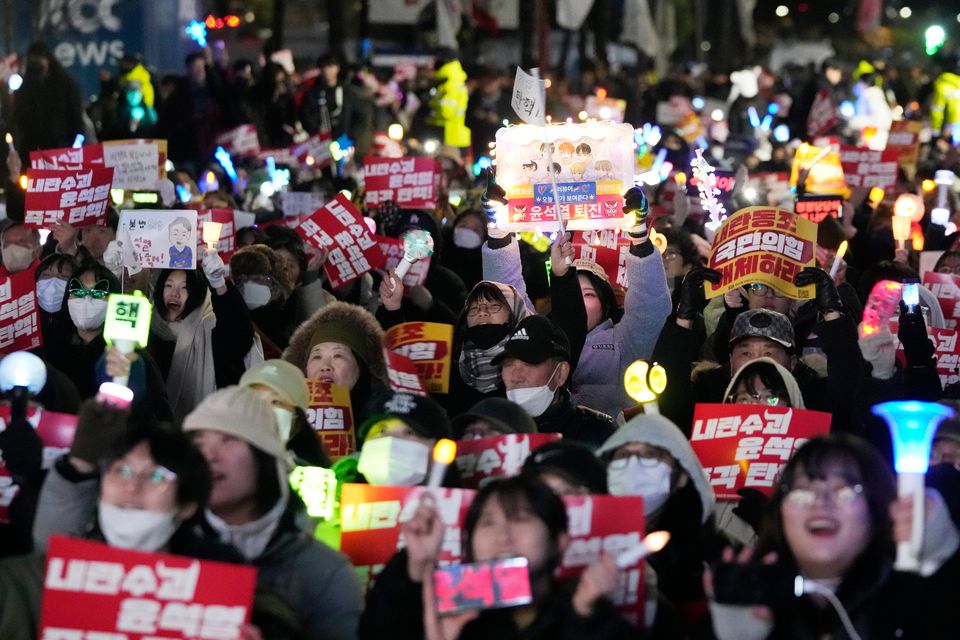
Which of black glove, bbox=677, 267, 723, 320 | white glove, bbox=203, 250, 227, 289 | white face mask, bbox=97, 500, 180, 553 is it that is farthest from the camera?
white glove, bbox=203, 250, 227, 289

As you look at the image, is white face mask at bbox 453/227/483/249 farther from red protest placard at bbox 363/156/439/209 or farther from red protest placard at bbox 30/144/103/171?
red protest placard at bbox 30/144/103/171

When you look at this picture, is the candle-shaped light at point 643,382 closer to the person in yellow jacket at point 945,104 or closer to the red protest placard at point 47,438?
the red protest placard at point 47,438

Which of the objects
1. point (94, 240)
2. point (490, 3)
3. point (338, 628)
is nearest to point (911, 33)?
point (490, 3)

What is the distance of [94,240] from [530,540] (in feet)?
19.9

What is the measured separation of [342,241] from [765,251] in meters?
2.85

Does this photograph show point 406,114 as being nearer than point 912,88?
Yes

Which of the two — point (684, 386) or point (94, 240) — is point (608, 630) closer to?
point (684, 386)

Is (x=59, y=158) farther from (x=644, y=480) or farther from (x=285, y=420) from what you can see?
(x=644, y=480)

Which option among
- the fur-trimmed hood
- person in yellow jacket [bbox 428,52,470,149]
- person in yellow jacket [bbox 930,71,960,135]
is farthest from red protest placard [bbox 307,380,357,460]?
person in yellow jacket [bbox 428,52,470,149]

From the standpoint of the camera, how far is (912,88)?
23.1 meters

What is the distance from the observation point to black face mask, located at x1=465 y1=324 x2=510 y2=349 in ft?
23.4

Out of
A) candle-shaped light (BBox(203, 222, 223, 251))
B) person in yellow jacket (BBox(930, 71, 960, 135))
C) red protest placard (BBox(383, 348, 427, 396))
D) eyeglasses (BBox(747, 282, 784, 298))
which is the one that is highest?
person in yellow jacket (BBox(930, 71, 960, 135))

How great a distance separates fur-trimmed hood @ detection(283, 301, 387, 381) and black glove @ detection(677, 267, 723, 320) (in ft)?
4.22

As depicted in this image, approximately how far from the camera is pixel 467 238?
1038 centimetres
